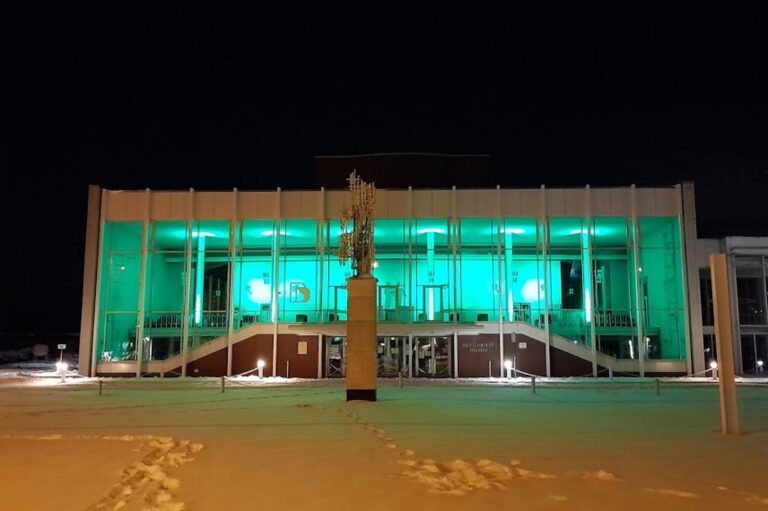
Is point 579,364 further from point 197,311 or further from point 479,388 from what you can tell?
point 197,311

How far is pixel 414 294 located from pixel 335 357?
621 cm

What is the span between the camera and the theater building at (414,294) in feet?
106

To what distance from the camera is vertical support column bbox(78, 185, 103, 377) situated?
32.9m

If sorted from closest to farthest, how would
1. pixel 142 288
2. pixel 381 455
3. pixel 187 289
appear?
pixel 381 455 → pixel 187 289 → pixel 142 288

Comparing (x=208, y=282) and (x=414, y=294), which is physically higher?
(x=208, y=282)

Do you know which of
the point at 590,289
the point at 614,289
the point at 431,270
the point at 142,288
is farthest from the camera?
the point at 614,289

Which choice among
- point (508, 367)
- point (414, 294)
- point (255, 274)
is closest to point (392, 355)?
point (414, 294)

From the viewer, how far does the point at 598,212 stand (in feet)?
109

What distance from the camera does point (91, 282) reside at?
3347 cm

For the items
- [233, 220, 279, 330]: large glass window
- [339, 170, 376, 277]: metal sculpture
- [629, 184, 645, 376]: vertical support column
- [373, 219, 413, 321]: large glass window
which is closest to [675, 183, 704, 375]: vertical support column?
[629, 184, 645, 376]: vertical support column

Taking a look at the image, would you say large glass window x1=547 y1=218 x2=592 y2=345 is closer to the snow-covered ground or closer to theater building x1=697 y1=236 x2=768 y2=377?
theater building x1=697 y1=236 x2=768 y2=377

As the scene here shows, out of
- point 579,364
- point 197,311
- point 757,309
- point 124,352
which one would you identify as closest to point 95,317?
point 124,352

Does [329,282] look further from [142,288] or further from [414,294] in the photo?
[142,288]

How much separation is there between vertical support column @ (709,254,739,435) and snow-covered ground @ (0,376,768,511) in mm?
479
